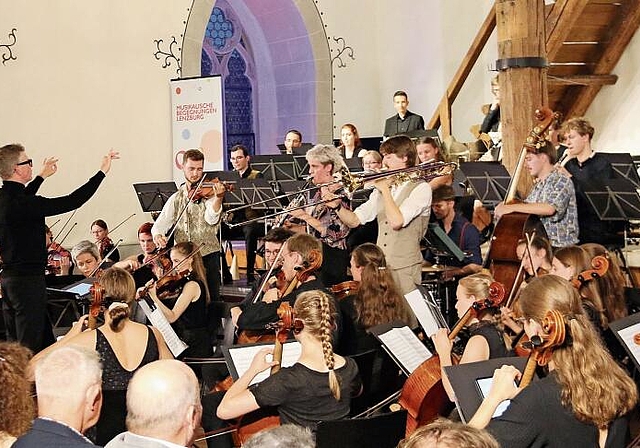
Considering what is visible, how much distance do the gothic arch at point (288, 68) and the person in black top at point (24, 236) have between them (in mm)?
6465

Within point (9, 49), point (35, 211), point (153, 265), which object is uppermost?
point (9, 49)

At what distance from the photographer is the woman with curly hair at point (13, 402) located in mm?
3064

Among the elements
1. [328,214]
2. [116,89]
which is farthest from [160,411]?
[116,89]

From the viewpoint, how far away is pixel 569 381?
122 inches

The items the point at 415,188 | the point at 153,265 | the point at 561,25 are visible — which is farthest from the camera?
the point at 561,25

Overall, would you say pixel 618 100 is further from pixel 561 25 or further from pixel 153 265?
pixel 153 265

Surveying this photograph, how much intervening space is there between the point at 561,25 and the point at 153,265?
4.91 meters

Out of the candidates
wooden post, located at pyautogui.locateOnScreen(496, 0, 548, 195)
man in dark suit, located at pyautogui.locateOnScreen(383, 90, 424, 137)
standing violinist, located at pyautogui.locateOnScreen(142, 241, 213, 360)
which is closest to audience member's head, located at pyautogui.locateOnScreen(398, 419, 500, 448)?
standing violinist, located at pyautogui.locateOnScreen(142, 241, 213, 360)

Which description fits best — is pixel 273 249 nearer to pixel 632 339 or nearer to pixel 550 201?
pixel 550 201

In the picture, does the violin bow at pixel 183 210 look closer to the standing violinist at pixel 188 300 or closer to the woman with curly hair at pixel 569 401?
the standing violinist at pixel 188 300

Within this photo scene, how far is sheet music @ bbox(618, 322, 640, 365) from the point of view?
3797 millimetres

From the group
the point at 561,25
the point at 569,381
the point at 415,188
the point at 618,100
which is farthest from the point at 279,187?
the point at 569,381

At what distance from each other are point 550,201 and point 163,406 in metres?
4.27

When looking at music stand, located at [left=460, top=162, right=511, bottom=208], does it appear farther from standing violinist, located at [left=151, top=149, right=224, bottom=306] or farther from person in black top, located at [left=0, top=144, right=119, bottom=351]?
person in black top, located at [left=0, top=144, right=119, bottom=351]
